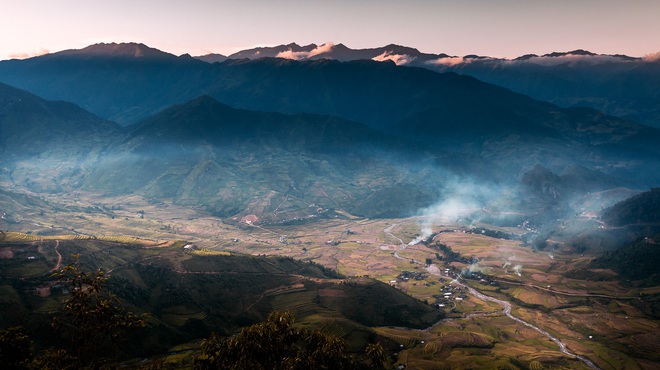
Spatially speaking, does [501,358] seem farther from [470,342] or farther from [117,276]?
[117,276]

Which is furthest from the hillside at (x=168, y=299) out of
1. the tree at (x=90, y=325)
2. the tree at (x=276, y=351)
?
the tree at (x=90, y=325)

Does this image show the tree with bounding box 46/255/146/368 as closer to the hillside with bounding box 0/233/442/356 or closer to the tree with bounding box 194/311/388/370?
the tree with bounding box 194/311/388/370

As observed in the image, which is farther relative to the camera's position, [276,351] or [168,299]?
[168,299]

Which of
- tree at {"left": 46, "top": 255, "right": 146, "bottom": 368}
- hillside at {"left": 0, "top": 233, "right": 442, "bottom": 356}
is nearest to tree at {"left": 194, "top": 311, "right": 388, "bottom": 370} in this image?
tree at {"left": 46, "top": 255, "right": 146, "bottom": 368}

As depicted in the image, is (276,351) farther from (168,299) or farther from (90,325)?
(168,299)

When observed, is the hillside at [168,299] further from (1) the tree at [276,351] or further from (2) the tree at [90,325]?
(2) the tree at [90,325]

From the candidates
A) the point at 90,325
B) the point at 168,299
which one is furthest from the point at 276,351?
the point at 168,299

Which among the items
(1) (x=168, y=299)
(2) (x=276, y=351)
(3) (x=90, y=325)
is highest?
(3) (x=90, y=325)

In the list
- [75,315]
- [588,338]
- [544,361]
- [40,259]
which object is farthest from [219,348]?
[588,338]
